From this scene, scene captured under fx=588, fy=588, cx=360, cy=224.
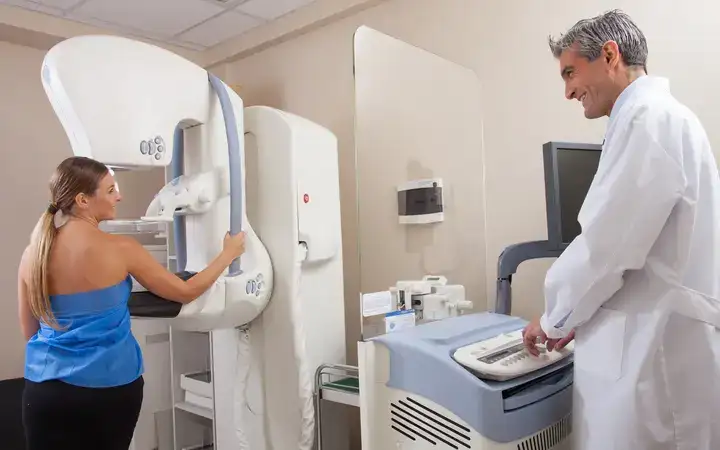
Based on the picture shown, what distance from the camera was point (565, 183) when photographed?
5.25 feet

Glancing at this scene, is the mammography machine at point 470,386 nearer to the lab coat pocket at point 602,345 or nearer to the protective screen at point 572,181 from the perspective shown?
the protective screen at point 572,181

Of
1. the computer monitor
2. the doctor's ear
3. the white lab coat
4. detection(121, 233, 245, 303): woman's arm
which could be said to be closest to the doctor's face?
the doctor's ear

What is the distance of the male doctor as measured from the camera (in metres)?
1.11

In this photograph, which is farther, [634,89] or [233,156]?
[233,156]

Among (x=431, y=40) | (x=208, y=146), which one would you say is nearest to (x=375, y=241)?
(x=208, y=146)

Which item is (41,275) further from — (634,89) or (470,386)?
(634,89)

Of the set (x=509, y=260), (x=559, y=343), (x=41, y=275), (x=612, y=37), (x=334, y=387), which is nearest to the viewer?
(x=612, y=37)

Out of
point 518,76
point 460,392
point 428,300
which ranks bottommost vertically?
point 460,392

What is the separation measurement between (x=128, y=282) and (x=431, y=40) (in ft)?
5.20

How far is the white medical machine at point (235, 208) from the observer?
1518 millimetres

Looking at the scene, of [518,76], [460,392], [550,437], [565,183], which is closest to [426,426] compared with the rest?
[460,392]

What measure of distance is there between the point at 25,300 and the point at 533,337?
4.40ft

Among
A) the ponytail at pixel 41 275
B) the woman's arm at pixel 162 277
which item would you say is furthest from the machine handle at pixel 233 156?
the ponytail at pixel 41 275

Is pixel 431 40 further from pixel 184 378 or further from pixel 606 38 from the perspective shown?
pixel 184 378
